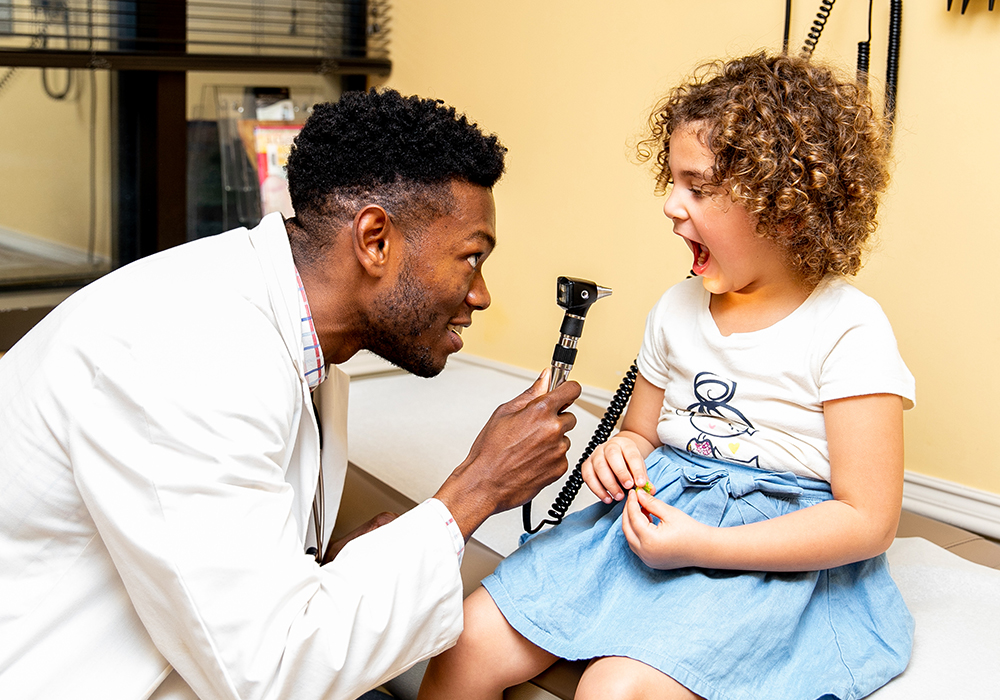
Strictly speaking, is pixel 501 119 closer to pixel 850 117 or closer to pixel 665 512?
pixel 850 117

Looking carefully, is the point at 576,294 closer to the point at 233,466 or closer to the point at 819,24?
the point at 233,466

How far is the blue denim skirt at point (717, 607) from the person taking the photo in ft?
3.41

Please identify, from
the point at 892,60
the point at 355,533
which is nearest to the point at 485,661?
the point at 355,533

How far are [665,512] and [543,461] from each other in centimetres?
18

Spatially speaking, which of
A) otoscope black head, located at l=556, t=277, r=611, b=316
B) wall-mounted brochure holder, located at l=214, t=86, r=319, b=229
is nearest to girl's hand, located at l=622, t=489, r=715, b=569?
otoscope black head, located at l=556, t=277, r=611, b=316

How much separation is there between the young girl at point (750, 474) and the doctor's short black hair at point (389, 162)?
1.00 ft

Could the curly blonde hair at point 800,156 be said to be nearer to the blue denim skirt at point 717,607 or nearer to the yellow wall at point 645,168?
the blue denim skirt at point 717,607

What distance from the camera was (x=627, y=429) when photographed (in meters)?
1.42

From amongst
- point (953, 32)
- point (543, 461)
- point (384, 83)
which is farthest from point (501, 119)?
point (543, 461)

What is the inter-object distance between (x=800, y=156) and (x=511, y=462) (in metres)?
0.56

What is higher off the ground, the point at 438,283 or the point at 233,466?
the point at 438,283

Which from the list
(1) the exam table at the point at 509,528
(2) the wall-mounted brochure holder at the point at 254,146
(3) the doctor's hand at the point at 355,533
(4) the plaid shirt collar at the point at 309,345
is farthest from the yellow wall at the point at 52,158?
(4) the plaid shirt collar at the point at 309,345

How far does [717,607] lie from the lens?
1067 mm

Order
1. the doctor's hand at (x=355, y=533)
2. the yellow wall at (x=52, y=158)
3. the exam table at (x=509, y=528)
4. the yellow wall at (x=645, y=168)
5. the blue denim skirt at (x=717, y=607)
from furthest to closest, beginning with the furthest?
the yellow wall at (x=52, y=158) → the yellow wall at (x=645, y=168) → the doctor's hand at (x=355, y=533) → the exam table at (x=509, y=528) → the blue denim skirt at (x=717, y=607)
